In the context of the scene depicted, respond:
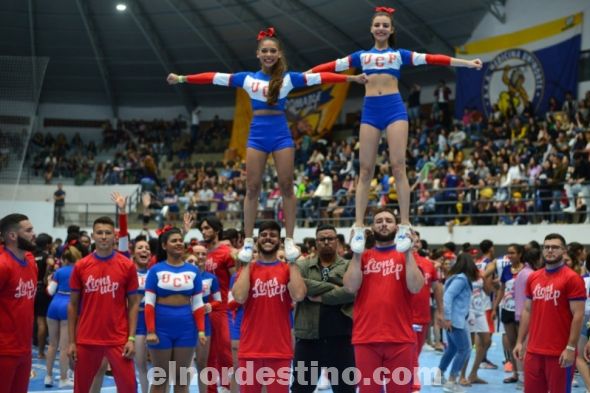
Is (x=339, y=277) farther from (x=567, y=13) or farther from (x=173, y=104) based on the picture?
(x=173, y=104)

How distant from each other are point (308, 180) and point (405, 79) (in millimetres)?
8052

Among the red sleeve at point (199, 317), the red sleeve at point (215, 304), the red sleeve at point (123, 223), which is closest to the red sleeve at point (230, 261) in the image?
the red sleeve at point (215, 304)

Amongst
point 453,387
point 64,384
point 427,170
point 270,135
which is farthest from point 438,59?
point 427,170

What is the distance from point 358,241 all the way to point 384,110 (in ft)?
4.76

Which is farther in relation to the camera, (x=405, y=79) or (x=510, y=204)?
(x=405, y=79)

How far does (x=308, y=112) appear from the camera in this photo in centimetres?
3164

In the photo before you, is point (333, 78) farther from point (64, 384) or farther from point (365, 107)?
point (64, 384)

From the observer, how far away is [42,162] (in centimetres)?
3372

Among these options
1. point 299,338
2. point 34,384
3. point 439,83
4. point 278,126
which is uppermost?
point 439,83

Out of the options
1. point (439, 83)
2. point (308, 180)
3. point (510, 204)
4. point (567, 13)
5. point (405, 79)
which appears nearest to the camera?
point (510, 204)

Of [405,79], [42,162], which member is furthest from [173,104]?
[405,79]

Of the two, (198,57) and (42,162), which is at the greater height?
(198,57)

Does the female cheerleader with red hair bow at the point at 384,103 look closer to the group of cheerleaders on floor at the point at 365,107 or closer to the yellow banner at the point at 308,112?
the group of cheerleaders on floor at the point at 365,107

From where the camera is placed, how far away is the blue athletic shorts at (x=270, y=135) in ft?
25.6
